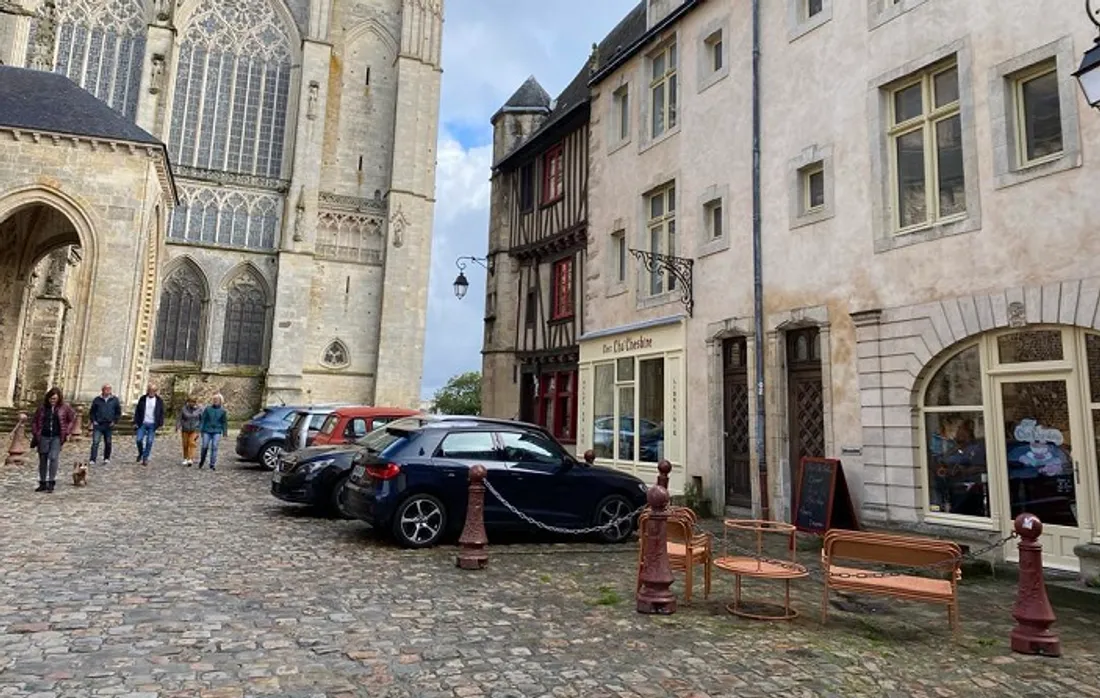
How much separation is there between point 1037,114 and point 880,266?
2.14 meters

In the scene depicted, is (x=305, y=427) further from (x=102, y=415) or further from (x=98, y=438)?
(x=98, y=438)

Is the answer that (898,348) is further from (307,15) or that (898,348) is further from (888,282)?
(307,15)

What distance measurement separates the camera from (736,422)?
10.7 meters

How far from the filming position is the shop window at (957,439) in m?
7.40

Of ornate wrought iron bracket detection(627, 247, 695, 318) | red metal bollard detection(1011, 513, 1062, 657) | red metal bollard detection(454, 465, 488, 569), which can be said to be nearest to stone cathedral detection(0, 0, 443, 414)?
ornate wrought iron bracket detection(627, 247, 695, 318)

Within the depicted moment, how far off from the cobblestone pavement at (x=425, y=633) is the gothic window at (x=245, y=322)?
95.4 feet

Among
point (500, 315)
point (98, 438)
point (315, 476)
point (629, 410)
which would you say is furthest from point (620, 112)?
point (98, 438)

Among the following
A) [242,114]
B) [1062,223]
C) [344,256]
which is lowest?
[1062,223]

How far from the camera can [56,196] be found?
2048 centimetres

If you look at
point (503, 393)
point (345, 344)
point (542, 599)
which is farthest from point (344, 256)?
point (542, 599)

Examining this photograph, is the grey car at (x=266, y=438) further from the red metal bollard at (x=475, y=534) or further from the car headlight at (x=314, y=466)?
the red metal bollard at (x=475, y=534)

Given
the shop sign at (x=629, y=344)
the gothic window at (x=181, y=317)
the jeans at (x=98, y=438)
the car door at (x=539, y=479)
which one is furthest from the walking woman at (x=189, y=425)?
the gothic window at (x=181, y=317)

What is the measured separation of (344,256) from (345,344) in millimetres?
4492

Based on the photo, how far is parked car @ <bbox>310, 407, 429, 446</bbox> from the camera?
11711mm
